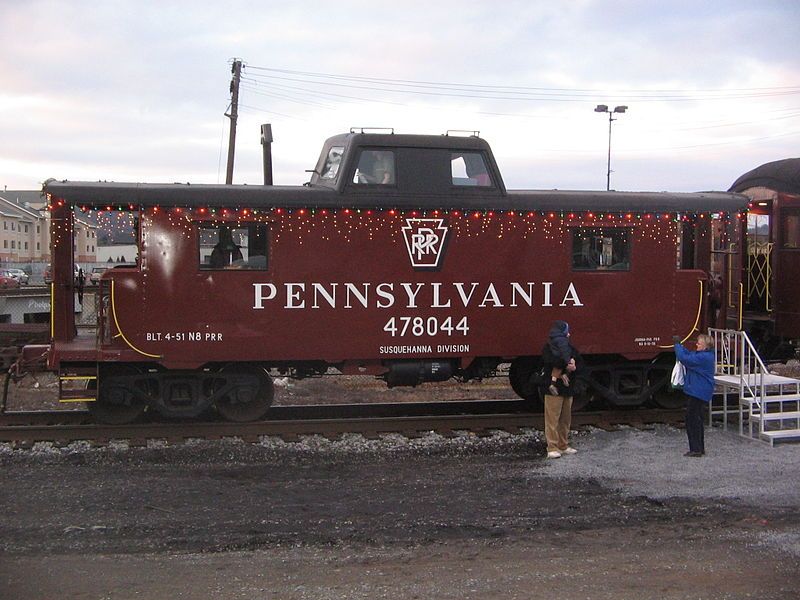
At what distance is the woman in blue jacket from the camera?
9.20 meters

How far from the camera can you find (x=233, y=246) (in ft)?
33.0

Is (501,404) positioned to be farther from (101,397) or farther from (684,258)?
(101,397)

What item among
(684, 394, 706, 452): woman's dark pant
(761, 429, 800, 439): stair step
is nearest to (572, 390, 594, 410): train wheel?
(684, 394, 706, 452): woman's dark pant

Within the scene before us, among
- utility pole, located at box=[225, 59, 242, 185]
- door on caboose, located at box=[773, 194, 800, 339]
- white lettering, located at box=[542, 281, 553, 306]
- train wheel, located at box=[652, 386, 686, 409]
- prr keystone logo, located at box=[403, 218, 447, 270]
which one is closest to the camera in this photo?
prr keystone logo, located at box=[403, 218, 447, 270]

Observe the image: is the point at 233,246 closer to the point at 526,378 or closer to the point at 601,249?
the point at 526,378

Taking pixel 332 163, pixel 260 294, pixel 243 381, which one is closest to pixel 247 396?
pixel 243 381

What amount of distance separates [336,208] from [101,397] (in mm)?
3932

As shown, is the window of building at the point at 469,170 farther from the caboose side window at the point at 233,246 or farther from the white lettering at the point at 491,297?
the caboose side window at the point at 233,246

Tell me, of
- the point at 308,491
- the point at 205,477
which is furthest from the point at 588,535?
the point at 205,477

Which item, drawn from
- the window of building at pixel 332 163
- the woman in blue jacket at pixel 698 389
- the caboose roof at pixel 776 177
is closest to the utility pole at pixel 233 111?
the window of building at pixel 332 163

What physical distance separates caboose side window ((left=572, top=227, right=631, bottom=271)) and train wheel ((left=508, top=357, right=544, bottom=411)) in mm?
1557

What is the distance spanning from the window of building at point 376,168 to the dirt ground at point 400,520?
3.42m

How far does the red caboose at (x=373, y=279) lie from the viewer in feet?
32.4

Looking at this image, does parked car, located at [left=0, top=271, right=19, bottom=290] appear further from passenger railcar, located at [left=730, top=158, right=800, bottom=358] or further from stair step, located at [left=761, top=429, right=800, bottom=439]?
stair step, located at [left=761, top=429, right=800, bottom=439]
